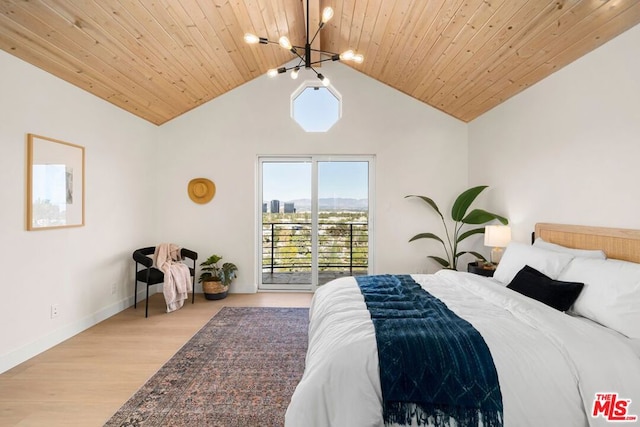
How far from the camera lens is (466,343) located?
4.56 ft

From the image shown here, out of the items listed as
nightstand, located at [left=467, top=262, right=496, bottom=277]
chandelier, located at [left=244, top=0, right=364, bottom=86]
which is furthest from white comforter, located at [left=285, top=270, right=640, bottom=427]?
chandelier, located at [left=244, top=0, right=364, bottom=86]

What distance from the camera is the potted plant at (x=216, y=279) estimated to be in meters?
4.11

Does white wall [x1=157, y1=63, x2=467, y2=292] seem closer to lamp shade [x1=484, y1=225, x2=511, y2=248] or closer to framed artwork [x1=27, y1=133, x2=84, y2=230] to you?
lamp shade [x1=484, y1=225, x2=511, y2=248]

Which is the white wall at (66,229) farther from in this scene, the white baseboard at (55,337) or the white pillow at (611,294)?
the white pillow at (611,294)

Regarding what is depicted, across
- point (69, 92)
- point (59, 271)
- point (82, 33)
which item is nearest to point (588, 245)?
point (82, 33)

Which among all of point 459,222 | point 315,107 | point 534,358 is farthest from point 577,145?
point 315,107

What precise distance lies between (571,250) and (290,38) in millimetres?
3697

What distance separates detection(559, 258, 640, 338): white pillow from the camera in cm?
160

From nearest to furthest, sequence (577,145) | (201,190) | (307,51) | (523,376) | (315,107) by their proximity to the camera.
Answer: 1. (523,376)
2. (577,145)
3. (307,51)
4. (201,190)
5. (315,107)

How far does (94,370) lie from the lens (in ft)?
7.69

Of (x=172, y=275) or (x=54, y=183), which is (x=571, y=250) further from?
(x=54, y=183)

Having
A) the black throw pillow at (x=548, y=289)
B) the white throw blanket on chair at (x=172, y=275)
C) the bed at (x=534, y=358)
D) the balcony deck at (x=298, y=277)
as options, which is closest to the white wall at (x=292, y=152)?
the balcony deck at (x=298, y=277)

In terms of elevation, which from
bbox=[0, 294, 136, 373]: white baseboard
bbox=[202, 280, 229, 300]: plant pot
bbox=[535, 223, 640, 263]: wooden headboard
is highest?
bbox=[535, 223, 640, 263]: wooden headboard

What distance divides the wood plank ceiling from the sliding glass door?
1.38 m
